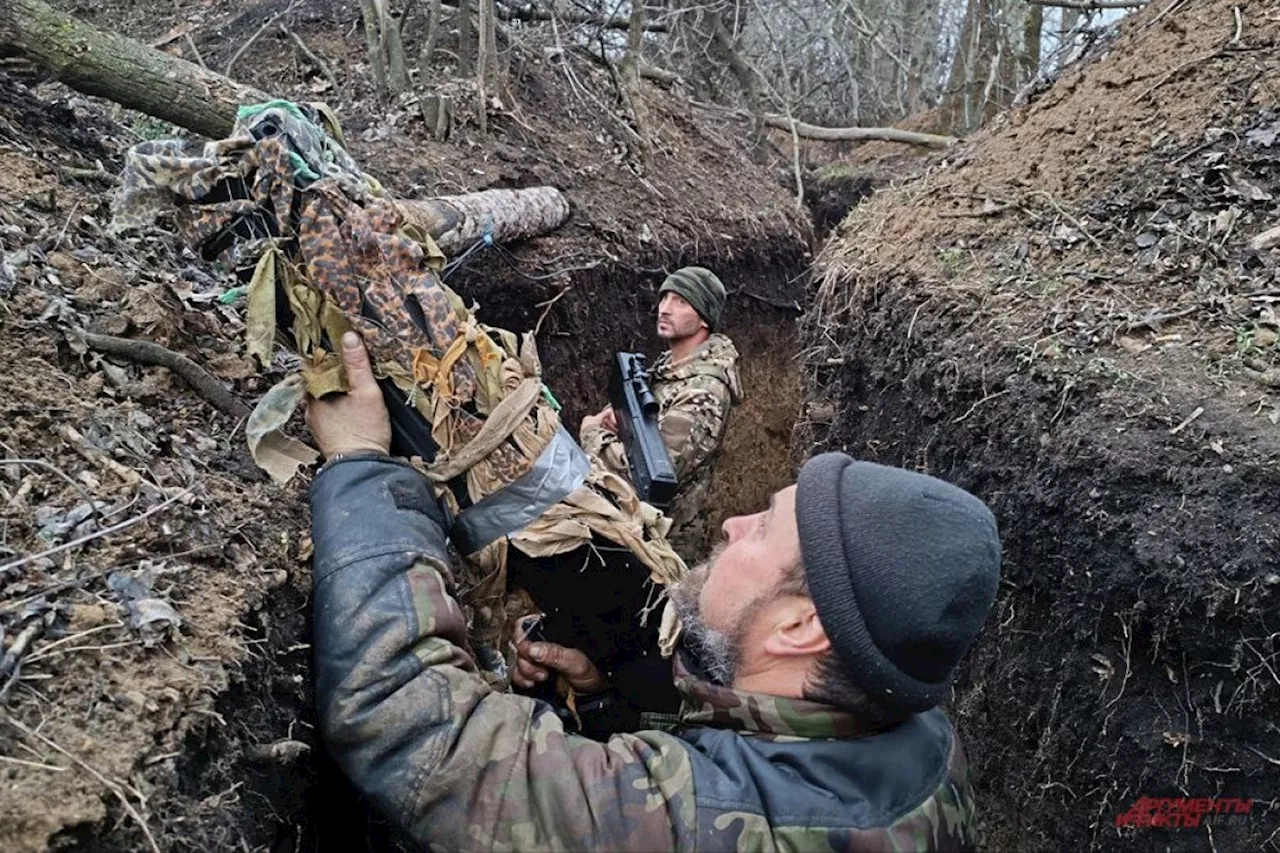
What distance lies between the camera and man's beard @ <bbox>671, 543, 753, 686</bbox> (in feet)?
6.93

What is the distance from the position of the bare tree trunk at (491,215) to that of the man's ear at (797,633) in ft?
8.55

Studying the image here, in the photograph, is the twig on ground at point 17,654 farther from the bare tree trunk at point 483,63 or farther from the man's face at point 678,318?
the bare tree trunk at point 483,63

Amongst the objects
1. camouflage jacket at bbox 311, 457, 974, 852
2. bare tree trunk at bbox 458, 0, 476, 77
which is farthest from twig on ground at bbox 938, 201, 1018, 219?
bare tree trunk at bbox 458, 0, 476, 77

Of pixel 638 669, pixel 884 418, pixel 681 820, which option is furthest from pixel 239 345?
pixel 884 418

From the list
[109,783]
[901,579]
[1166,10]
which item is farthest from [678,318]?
[109,783]

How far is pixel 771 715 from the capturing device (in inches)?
78.2

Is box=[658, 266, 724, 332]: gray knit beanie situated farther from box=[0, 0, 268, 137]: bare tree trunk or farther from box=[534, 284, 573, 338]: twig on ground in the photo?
box=[0, 0, 268, 137]: bare tree trunk

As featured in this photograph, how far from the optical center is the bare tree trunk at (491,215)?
14.2 ft

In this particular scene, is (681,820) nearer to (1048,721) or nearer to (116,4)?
(1048,721)

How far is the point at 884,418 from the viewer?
5.00m

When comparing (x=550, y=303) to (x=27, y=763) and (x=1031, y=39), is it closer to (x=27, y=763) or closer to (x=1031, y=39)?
(x=27, y=763)

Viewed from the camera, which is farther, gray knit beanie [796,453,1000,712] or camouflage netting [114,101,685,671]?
camouflage netting [114,101,685,671]

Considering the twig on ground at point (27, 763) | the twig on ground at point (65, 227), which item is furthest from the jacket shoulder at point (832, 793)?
the twig on ground at point (65, 227)

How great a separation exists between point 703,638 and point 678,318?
4.06 meters
